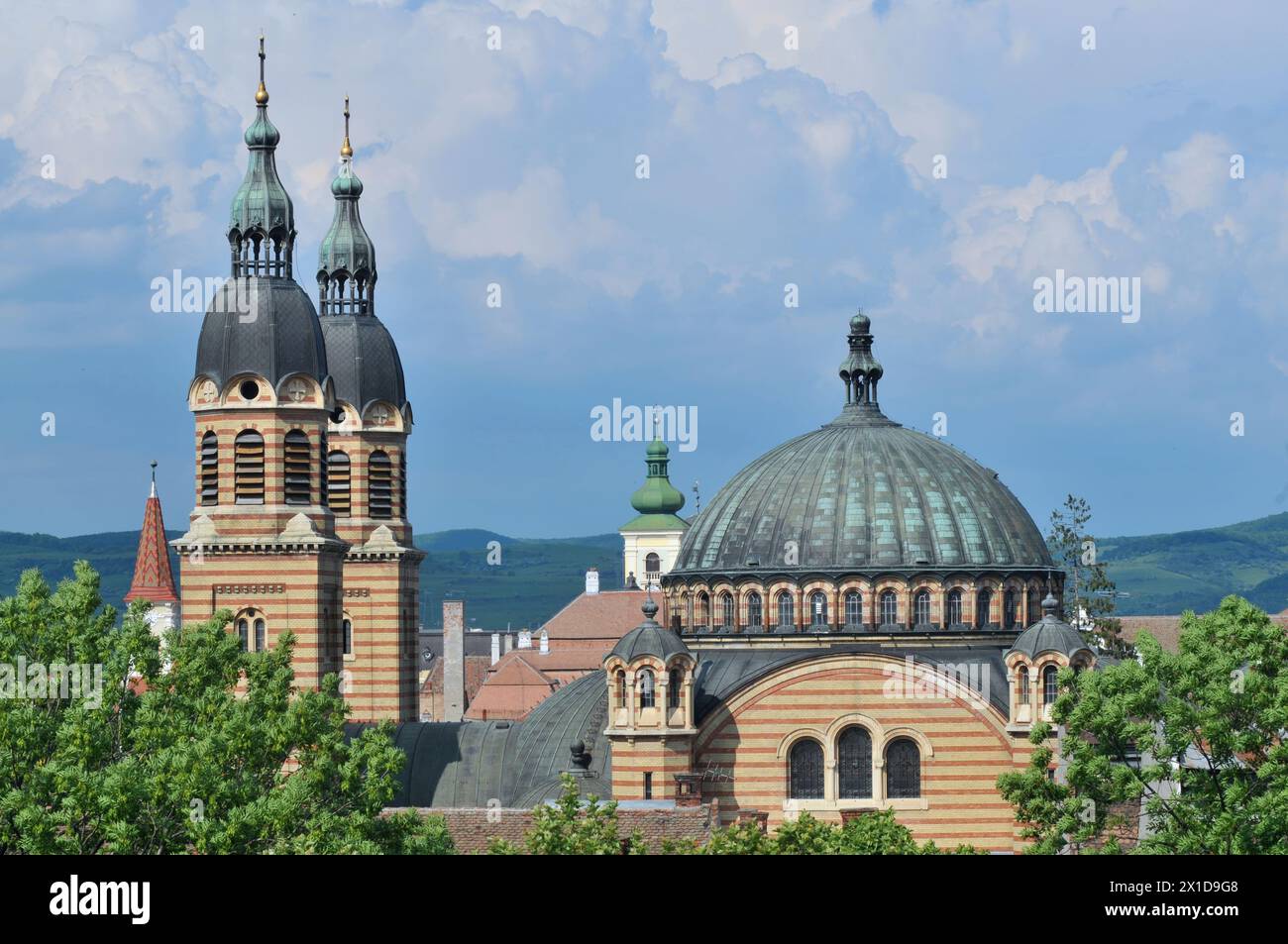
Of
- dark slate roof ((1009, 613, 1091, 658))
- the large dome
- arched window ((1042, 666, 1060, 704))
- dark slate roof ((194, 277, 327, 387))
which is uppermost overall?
dark slate roof ((194, 277, 327, 387))

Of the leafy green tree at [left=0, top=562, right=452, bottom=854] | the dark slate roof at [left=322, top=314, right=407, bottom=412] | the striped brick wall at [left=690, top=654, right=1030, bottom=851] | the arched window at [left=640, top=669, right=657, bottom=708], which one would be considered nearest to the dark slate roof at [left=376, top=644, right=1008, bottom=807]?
the striped brick wall at [left=690, top=654, right=1030, bottom=851]

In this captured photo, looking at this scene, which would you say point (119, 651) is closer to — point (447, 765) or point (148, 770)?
point (148, 770)

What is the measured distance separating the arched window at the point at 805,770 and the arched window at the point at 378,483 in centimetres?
2137

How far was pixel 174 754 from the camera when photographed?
46094 mm

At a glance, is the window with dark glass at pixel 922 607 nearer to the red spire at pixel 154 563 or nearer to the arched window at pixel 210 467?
the arched window at pixel 210 467

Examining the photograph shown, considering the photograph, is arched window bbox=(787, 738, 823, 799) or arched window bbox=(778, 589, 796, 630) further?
arched window bbox=(778, 589, 796, 630)

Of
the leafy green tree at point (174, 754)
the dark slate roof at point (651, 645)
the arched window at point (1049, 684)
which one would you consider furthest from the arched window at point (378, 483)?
the arched window at point (1049, 684)

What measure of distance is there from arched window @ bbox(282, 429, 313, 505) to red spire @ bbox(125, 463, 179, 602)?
1878 inches

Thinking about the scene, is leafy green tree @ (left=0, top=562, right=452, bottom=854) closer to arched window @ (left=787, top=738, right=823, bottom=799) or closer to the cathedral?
the cathedral

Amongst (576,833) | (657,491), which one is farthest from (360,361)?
(657,491)

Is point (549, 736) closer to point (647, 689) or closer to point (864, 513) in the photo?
point (647, 689)

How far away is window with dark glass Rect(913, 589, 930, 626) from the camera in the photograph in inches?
2660

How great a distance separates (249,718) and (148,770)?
347 cm
